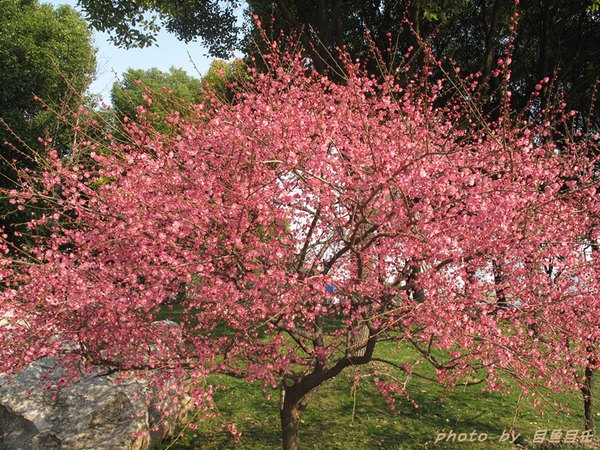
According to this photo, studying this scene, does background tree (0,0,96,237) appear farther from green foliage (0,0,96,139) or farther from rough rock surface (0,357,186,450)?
rough rock surface (0,357,186,450)

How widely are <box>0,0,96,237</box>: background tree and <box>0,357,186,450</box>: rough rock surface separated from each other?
16.1 meters

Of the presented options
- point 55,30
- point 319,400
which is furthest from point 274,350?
point 55,30

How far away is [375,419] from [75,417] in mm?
5177

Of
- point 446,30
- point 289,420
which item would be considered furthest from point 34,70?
point 289,420

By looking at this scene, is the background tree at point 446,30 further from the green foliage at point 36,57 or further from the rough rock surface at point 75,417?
the rough rock surface at point 75,417

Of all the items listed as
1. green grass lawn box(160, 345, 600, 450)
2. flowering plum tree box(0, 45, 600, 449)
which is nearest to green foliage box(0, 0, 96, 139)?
green grass lawn box(160, 345, 600, 450)

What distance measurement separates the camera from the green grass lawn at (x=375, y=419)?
836 centimetres

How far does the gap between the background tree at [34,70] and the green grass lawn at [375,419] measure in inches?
667

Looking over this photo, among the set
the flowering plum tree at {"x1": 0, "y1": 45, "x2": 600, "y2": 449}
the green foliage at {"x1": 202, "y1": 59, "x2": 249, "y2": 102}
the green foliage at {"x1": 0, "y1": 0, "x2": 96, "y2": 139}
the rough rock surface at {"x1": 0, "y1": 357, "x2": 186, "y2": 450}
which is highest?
the green foliage at {"x1": 0, "y1": 0, "x2": 96, "y2": 139}

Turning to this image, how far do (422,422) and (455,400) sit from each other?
158 cm

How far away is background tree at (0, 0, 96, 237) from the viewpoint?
22203 millimetres

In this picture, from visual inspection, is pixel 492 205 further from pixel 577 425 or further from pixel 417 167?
pixel 577 425

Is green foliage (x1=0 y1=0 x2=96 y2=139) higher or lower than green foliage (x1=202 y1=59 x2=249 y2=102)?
below

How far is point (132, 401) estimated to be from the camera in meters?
7.97
